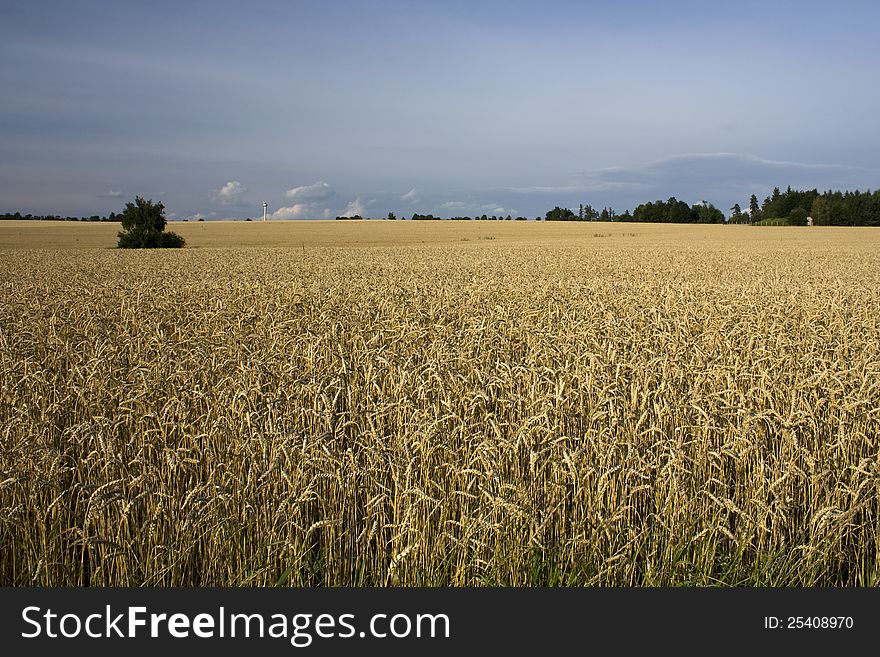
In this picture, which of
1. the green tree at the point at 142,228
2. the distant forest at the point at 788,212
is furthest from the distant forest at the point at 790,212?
the green tree at the point at 142,228

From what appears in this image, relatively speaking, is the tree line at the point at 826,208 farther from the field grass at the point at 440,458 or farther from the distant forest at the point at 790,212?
the field grass at the point at 440,458

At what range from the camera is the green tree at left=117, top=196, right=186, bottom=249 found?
48.4m

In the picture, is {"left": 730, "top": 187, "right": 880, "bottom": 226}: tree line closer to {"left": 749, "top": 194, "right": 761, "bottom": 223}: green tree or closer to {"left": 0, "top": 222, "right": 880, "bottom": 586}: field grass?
{"left": 749, "top": 194, "right": 761, "bottom": 223}: green tree

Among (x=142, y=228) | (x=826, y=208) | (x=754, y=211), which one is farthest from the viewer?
(x=754, y=211)

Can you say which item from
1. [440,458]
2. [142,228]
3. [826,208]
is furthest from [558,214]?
[440,458]

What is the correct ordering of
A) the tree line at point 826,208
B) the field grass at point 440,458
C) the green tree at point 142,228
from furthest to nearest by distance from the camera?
the tree line at point 826,208 < the green tree at point 142,228 < the field grass at point 440,458

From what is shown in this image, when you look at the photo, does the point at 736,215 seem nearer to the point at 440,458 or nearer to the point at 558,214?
the point at 558,214

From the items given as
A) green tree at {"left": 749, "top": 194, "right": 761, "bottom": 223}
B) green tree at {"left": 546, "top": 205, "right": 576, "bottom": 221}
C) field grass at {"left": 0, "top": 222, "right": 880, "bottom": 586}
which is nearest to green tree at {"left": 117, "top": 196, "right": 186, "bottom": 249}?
field grass at {"left": 0, "top": 222, "right": 880, "bottom": 586}

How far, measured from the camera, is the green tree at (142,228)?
4838 cm

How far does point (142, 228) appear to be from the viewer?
160ft

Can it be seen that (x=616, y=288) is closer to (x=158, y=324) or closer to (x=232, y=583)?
(x=158, y=324)

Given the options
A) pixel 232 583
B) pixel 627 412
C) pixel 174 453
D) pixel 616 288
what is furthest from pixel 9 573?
pixel 616 288

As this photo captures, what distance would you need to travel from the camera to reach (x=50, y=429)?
16.2ft

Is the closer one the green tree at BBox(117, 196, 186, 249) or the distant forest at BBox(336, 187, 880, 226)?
the green tree at BBox(117, 196, 186, 249)
